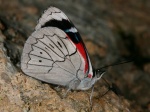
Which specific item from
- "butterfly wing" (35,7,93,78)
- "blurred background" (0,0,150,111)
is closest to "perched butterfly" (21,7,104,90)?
"butterfly wing" (35,7,93,78)

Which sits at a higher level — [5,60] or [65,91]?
[5,60]

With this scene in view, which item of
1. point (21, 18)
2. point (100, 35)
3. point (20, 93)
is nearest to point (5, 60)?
point (20, 93)

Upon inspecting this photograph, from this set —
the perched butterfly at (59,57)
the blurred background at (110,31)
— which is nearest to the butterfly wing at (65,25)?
the perched butterfly at (59,57)

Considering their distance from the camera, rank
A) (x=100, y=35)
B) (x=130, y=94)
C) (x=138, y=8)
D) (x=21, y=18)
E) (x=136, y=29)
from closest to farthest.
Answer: (x=130, y=94), (x=21, y=18), (x=100, y=35), (x=136, y=29), (x=138, y=8)

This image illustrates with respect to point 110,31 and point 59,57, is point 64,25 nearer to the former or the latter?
point 59,57

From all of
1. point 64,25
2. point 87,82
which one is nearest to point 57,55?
point 64,25

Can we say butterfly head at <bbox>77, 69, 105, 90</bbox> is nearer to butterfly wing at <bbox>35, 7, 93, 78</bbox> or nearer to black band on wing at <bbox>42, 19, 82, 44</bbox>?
butterfly wing at <bbox>35, 7, 93, 78</bbox>

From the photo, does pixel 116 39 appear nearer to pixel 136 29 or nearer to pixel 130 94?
pixel 136 29
